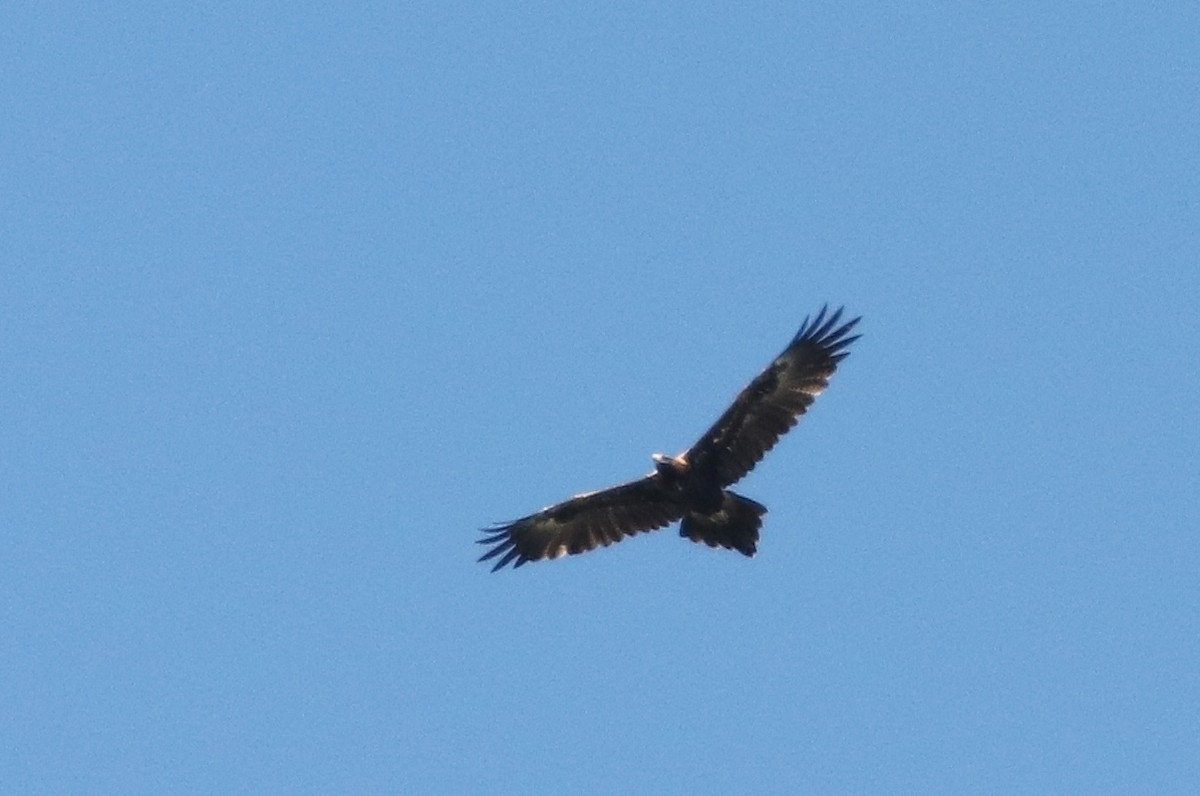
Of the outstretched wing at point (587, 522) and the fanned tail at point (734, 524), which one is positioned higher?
the outstretched wing at point (587, 522)

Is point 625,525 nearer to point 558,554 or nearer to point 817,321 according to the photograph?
point 558,554

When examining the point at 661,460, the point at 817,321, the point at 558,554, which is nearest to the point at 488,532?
the point at 558,554

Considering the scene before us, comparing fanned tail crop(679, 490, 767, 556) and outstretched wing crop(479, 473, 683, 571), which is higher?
outstretched wing crop(479, 473, 683, 571)

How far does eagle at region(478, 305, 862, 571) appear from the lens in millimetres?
23531

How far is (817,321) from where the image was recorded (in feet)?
79.0

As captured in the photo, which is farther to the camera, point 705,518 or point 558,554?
point 558,554

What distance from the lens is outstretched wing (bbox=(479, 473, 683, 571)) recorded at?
961 inches

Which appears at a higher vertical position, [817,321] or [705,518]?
[817,321]

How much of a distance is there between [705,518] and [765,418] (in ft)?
4.28

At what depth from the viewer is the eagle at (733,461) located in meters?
23.5

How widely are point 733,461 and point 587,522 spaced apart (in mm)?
2212

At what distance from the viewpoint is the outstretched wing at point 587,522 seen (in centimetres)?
2442

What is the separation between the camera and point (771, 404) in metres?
23.9

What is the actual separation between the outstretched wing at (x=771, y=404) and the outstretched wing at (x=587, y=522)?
2.58 feet
